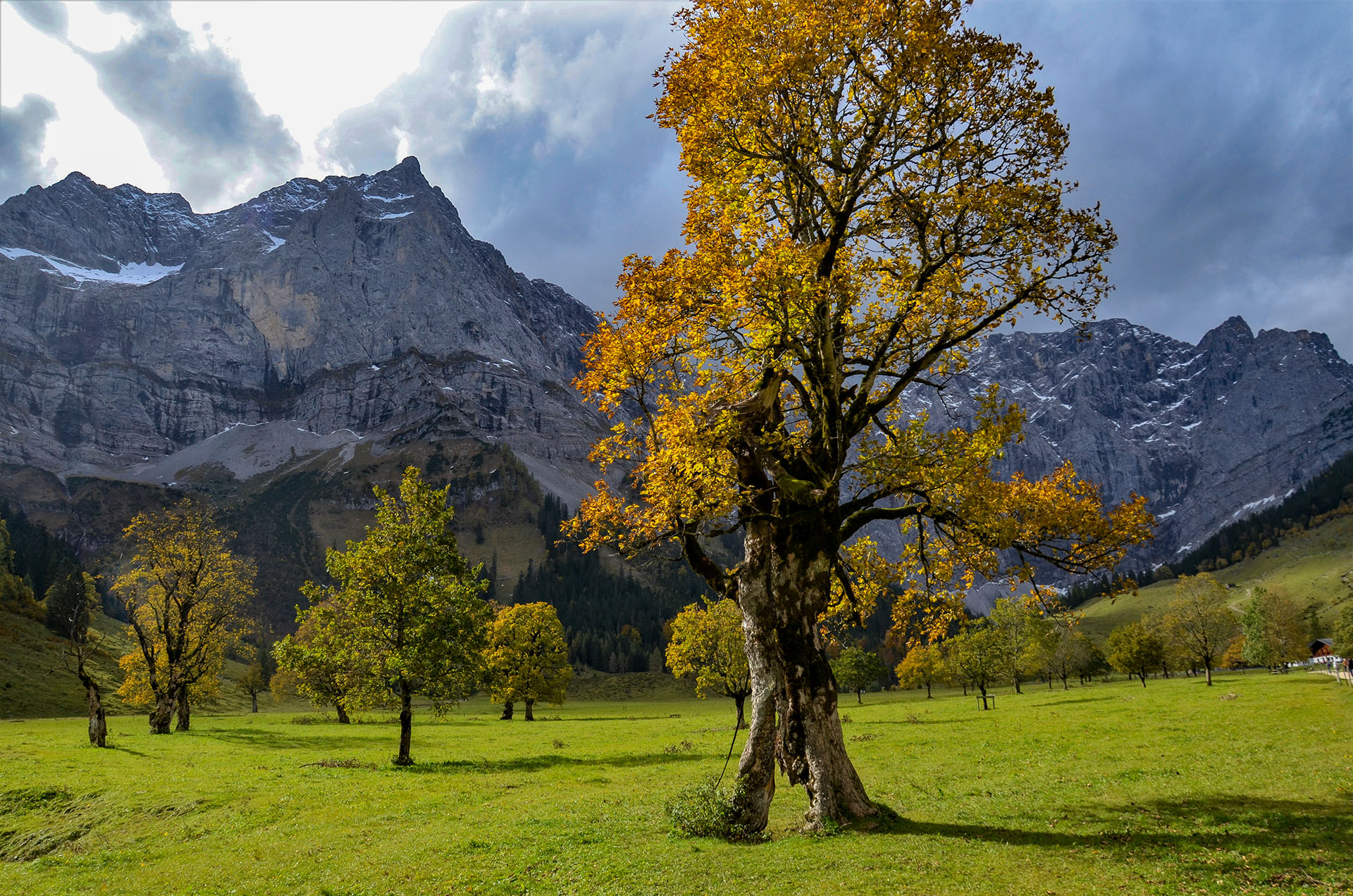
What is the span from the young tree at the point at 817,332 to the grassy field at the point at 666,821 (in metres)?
3.71

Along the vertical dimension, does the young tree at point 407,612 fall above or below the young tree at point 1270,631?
above

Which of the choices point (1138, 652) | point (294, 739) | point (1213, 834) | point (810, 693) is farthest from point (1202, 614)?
point (294, 739)

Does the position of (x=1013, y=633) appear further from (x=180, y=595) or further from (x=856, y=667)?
(x=180, y=595)

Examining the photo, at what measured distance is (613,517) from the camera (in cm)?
1928

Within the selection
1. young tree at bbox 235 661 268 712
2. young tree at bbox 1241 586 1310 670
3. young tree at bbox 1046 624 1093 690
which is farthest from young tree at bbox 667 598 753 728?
young tree at bbox 1241 586 1310 670

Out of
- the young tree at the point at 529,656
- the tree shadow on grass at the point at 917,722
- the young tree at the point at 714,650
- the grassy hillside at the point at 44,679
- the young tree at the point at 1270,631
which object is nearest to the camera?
the tree shadow on grass at the point at 917,722

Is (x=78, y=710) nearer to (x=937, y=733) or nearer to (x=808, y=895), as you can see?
(x=937, y=733)

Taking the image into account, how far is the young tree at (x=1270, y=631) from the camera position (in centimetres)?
10200

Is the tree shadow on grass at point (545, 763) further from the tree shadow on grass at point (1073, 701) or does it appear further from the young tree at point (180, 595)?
the tree shadow on grass at point (1073, 701)

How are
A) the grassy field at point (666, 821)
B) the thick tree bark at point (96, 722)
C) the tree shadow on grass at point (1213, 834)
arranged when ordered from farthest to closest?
the thick tree bark at point (96, 722)
the grassy field at point (666, 821)
the tree shadow on grass at point (1213, 834)

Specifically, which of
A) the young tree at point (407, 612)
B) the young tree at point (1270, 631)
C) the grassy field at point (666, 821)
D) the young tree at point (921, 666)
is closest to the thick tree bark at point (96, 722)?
the grassy field at point (666, 821)

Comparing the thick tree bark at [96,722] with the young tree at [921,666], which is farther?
the young tree at [921,666]

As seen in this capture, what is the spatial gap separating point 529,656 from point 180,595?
36.2 meters

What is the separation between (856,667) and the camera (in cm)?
11700
